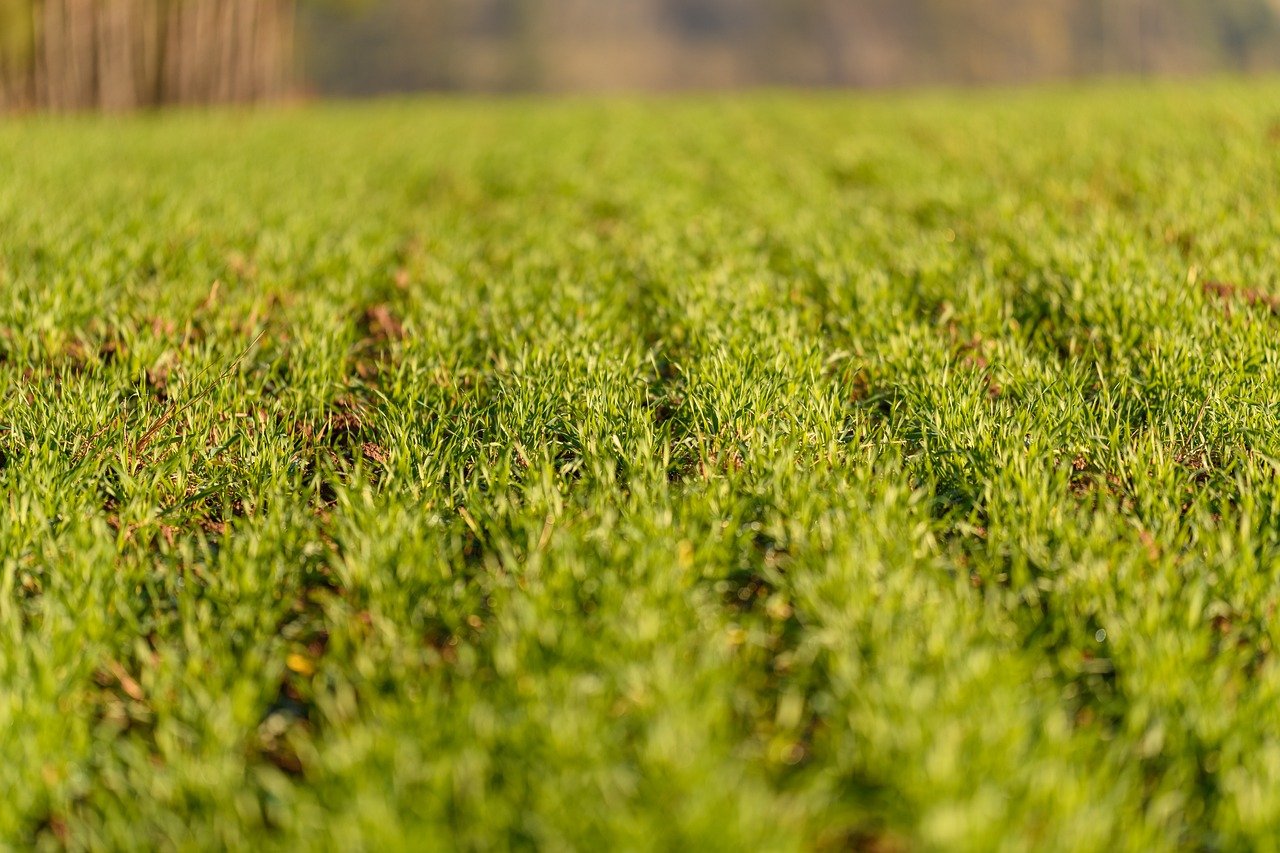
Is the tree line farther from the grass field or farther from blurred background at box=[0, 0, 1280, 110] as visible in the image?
blurred background at box=[0, 0, 1280, 110]

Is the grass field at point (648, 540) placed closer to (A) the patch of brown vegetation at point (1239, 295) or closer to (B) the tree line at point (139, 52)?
(A) the patch of brown vegetation at point (1239, 295)

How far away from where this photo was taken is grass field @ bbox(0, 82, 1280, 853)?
171cm

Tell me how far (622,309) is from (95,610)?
2.74 meters

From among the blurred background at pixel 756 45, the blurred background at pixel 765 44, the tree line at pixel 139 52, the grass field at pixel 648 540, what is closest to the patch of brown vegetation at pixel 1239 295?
the grass field at pixel 648 540

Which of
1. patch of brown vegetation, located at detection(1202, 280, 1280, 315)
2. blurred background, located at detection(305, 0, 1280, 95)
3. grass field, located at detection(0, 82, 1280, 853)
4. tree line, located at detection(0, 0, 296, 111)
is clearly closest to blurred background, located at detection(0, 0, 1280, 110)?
blurred background, located at detection(305, 0, 1280, 95)

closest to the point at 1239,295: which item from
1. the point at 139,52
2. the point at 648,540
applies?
the point at 648,540

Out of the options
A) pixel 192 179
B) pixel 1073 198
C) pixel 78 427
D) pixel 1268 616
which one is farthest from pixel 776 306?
pixel 192 179

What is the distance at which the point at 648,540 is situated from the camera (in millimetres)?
2412

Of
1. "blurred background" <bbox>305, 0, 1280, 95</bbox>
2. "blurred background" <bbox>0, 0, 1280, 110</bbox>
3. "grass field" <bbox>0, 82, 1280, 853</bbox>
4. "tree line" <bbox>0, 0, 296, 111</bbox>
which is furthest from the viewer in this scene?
"blurred background" <bbox>305, 0, 1280, 95</bbox>

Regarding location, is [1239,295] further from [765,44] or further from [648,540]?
[765,44]

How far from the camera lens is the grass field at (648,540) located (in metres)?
1.71

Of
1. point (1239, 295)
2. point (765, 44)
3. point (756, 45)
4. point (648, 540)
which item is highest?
point (765, 44)

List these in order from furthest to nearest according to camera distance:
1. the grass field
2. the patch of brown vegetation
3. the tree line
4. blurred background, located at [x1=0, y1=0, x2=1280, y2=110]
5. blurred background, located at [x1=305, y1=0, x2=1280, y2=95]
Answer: blurred background, located at [x1=305, y1=0, x2=1280, y2=95]
blurred background, located at [x1=0, y1=0, x2=1280, y2=110]
the tree line
the patch of brown vegetation
the grass field

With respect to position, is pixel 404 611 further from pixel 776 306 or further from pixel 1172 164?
pixel 1172 164
